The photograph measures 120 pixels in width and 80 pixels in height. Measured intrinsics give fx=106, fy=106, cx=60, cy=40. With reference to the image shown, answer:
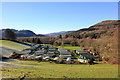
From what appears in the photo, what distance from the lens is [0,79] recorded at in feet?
32.8

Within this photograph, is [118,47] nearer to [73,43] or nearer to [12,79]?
[12,79]

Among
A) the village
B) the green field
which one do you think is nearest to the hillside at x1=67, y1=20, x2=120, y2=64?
the village

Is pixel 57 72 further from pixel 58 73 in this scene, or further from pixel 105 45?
pixel 105 45

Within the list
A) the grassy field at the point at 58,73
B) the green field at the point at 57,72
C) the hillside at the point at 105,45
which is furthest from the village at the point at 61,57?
the grassy field at the point at 58,73

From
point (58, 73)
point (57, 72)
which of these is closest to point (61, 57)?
point (57, 72)

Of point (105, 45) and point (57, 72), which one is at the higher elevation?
point (105, 45)

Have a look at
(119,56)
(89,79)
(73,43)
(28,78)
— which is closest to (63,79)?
(89,79)

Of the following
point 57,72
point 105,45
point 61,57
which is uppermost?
point 105,45

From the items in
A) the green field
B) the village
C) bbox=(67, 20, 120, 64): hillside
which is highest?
bbox=(67, 20, 120, 64): hillside

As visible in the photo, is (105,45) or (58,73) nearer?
(58,73)

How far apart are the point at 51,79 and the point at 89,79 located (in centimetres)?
418

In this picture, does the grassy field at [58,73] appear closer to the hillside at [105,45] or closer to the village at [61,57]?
the village at [61,57]

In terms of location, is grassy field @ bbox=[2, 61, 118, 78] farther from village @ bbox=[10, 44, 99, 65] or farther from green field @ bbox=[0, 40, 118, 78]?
village @ bbox=[10, 44, 99, 65]

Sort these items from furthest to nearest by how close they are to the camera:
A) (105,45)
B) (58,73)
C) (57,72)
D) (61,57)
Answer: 1. (105,45)
2. (61,57)
3. (57,72)
4. (58,73)
